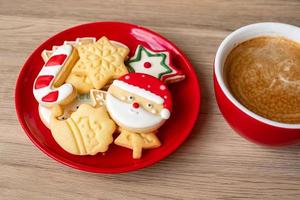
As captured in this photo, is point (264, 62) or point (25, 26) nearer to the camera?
point (264, 62)

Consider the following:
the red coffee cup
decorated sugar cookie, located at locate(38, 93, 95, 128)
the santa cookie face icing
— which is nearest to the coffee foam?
the red coffee cup

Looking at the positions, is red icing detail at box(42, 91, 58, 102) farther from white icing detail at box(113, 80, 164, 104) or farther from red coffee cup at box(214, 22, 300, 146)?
red coffee cup at box(214, 22, 300, 146)

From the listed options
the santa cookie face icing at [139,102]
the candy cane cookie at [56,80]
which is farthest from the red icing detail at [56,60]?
the santa cookie face icing at [139,102]

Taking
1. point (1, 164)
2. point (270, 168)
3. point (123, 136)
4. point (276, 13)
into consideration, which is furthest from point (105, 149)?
point (276, 13)

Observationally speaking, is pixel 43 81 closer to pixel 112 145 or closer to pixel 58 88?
pixel 58 88

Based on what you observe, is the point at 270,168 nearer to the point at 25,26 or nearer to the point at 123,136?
the point at 123,136

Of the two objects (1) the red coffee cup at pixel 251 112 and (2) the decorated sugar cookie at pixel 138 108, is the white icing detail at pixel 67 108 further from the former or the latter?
(1) the red coffee cup at pixel 251 112
